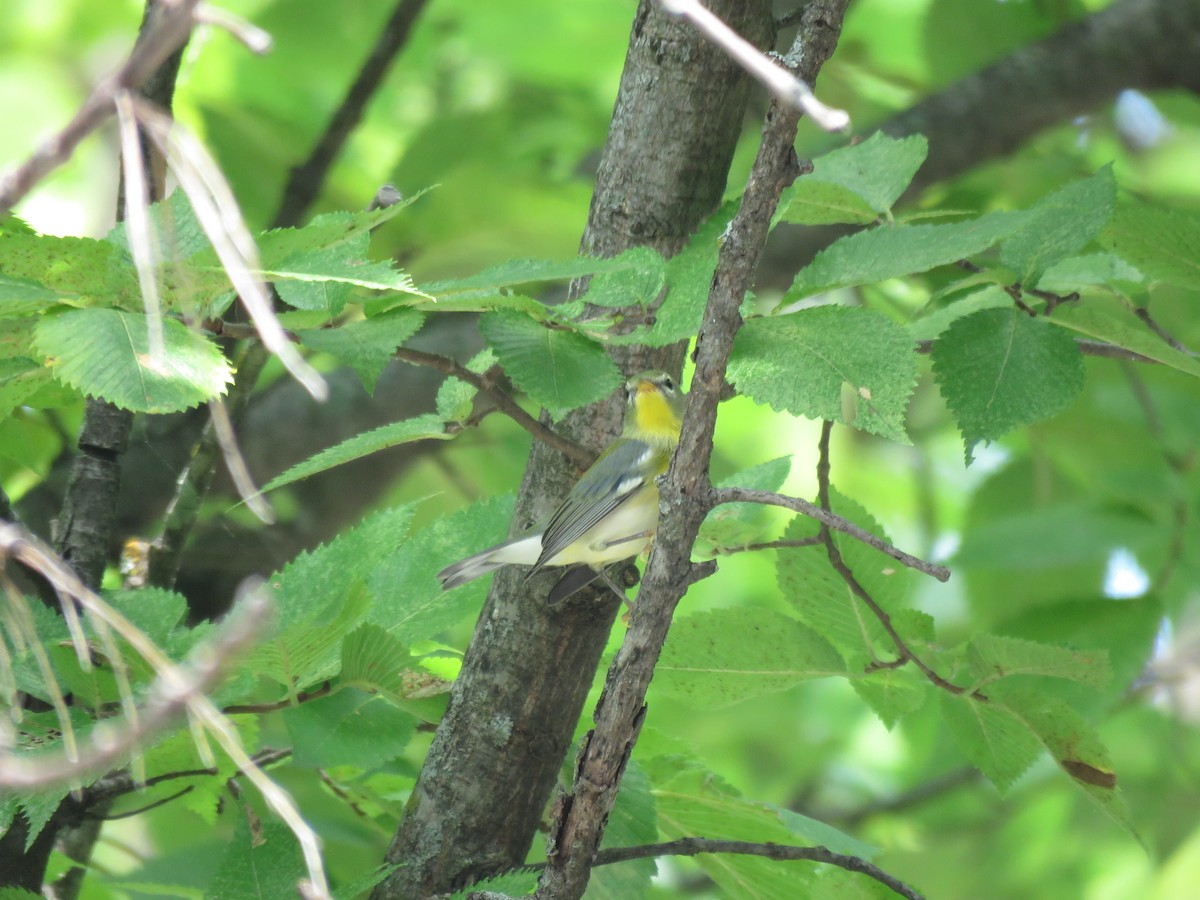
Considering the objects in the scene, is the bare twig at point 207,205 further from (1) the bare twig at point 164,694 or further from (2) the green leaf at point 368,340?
(2) the green leaf at point 368,340

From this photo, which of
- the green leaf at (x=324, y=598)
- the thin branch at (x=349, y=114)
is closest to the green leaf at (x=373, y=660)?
the green leaf at (x=324, y=598)

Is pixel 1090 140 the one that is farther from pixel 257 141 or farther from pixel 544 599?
pixel 544 599

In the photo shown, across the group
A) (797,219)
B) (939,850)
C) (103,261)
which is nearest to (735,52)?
(103,261)

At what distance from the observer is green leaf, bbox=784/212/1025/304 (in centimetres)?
128

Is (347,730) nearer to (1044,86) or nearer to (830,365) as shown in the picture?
(830,365)

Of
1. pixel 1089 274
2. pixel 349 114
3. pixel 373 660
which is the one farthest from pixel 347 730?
pixel 349 114

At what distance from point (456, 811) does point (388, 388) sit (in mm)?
Result: 2031

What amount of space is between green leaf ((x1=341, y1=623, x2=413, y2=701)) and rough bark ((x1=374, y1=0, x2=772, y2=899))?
0.59 ft

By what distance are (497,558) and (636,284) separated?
0.57 metres

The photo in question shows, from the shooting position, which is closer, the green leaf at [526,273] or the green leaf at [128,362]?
the green leaf at [128,362]

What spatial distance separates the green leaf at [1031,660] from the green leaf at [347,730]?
794 millimetres

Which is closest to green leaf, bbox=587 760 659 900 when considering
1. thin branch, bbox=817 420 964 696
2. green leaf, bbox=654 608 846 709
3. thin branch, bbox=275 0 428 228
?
green leaf, bbox=654 608 846 709

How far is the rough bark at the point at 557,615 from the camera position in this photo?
1609mm

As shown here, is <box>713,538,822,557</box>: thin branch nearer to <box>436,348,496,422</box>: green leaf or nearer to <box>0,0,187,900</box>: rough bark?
<box>436,348,496,422</box>: green leaf
